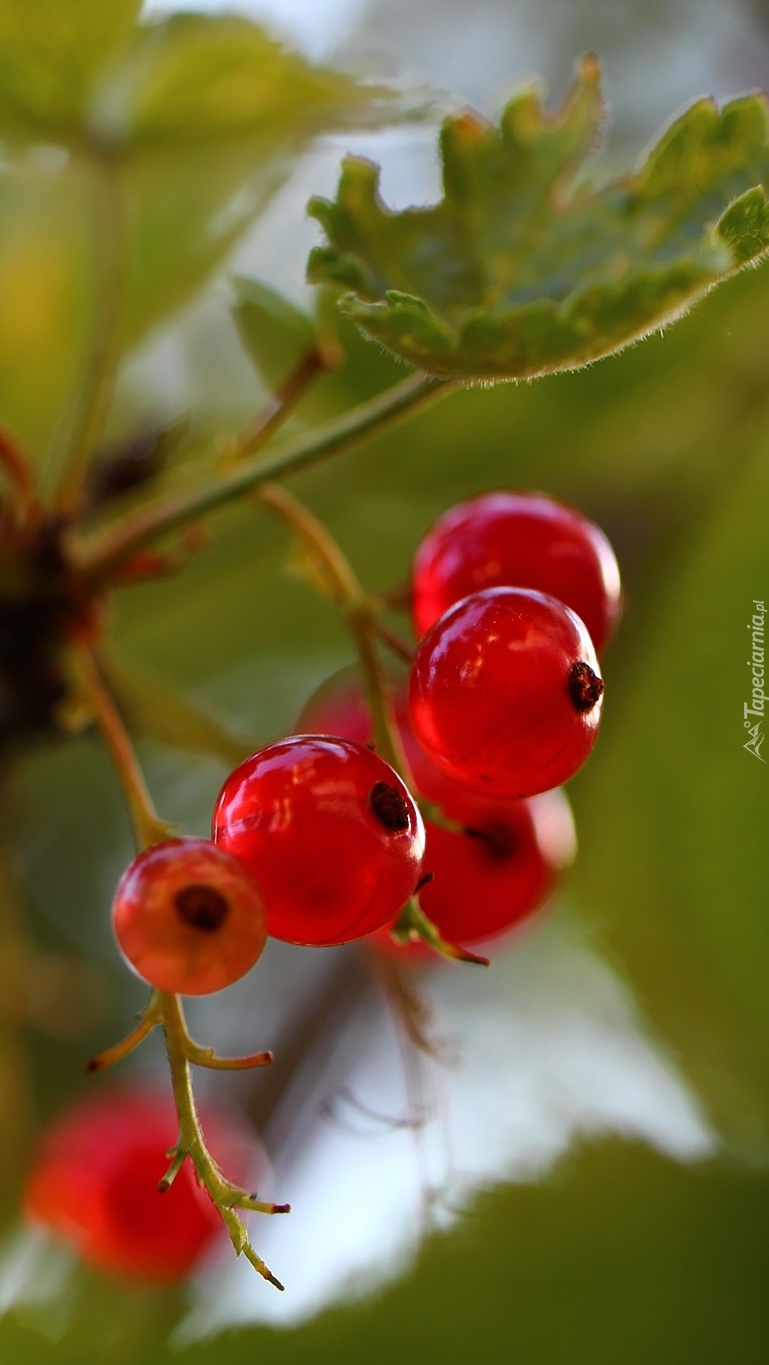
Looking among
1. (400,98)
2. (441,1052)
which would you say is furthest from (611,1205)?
(400,98)

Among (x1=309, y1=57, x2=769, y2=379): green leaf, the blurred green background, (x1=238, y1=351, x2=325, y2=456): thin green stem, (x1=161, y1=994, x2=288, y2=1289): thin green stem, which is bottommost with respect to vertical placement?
the blurred green background

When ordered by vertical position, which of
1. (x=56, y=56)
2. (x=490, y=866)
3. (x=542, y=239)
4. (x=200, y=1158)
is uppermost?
(x=56, y=56)

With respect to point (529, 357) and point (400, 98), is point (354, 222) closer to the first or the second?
point (529, 357)

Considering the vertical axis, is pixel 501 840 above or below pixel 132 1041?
below

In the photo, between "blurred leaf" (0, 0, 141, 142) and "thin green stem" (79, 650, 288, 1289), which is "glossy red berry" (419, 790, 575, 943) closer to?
"thin green stem" (79, 650, 288, 1289)

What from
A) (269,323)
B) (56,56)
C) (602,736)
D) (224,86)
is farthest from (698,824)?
(56,56)

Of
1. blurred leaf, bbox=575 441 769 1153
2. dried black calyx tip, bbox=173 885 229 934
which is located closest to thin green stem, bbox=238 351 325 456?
dried black calyx tip, bbox=173 885 229 934

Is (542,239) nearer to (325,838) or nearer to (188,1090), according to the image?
(325,838)
